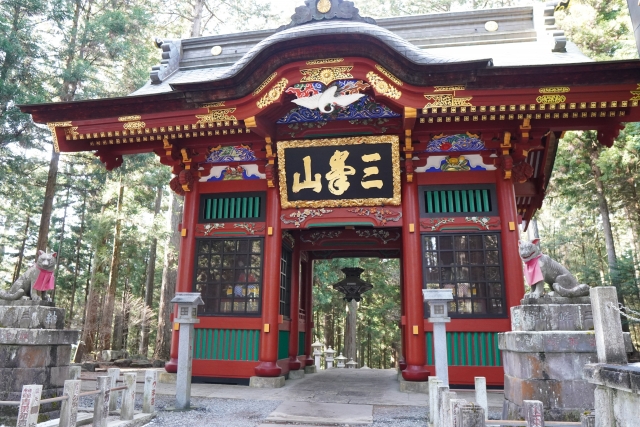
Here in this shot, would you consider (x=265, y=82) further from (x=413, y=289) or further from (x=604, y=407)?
(x=604, y=407)

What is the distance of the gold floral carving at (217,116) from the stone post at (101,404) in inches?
188

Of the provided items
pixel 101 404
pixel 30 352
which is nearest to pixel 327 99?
pixel 101 404

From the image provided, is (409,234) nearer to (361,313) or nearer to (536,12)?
(536,12)

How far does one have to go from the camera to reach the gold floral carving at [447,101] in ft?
24.1

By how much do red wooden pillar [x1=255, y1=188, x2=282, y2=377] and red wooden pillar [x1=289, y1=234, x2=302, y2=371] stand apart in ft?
6.15

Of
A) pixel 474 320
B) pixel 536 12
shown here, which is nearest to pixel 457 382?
pixel 474 320

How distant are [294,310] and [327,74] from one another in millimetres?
5646

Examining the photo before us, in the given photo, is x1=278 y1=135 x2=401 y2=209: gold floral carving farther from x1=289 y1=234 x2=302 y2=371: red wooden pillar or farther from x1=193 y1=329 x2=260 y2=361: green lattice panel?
x1=193 y1=329 x2=260 y2=361: green lattice panel

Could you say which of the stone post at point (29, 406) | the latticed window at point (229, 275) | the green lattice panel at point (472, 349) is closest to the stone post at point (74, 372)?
the stone post at point (29, 406)

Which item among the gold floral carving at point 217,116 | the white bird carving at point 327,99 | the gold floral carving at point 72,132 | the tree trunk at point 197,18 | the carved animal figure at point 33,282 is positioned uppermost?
the tree trunk at point 197,18

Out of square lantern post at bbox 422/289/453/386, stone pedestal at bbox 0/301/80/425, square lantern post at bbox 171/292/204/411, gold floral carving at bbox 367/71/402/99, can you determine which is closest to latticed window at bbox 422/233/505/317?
square lantern post at bbox 422/289/453/386

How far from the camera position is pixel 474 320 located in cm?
788

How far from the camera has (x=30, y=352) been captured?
550 centimetres

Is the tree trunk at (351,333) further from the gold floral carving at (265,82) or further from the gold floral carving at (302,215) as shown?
the gold floral carving at (265,82)
